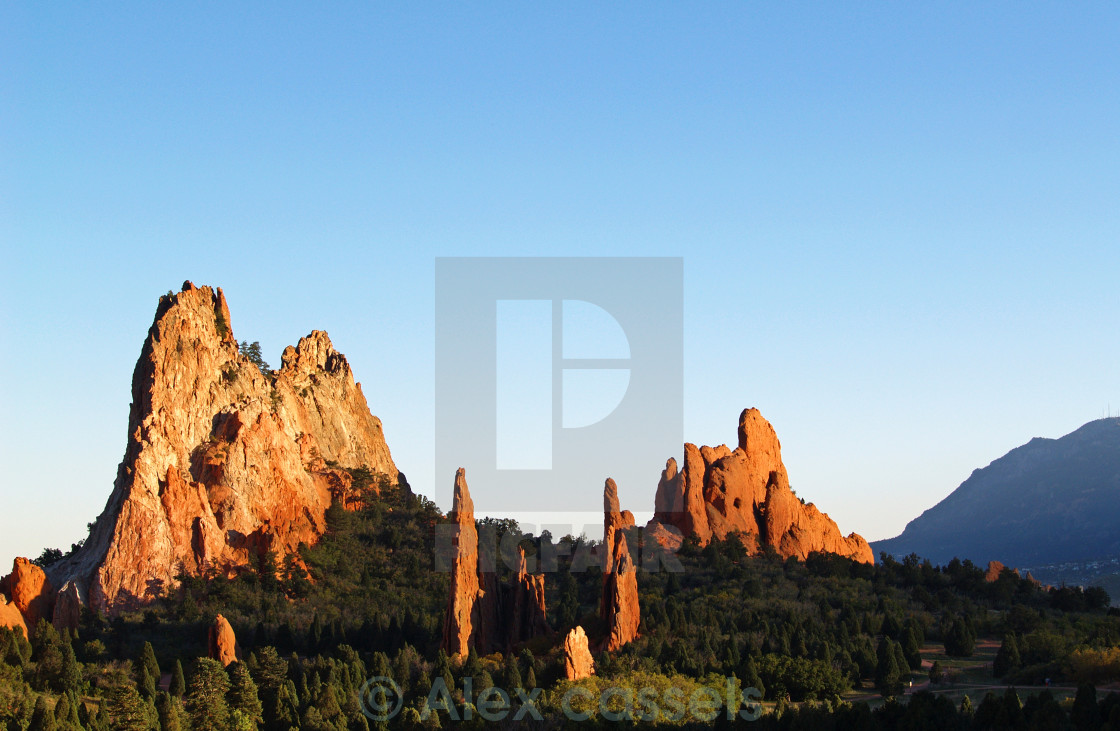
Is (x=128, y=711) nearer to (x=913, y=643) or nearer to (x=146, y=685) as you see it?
(x=146, y=685)

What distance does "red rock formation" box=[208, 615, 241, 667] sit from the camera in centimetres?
6231

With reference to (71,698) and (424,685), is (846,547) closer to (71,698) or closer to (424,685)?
(424,685)

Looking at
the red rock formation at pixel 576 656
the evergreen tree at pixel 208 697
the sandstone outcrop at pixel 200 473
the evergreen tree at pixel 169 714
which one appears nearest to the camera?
the evergreen tree at pixel 169 714

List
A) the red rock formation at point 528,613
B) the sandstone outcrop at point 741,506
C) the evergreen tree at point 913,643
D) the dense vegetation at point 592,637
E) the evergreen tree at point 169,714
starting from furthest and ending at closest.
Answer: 1. the sandstone outcrop at point 741,506
2. the evergreen tree at point 913,643
3. the red rock formation at point 528,613
4. the dense vegetation at point 592,637
5. the evergreen tree at point 169,714

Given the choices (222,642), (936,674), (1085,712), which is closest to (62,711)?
(222,642)

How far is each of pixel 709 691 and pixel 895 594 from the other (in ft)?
102

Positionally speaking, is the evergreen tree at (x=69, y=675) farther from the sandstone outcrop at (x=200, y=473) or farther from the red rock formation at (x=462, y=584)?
the red rock formation at (x=462, y=584)

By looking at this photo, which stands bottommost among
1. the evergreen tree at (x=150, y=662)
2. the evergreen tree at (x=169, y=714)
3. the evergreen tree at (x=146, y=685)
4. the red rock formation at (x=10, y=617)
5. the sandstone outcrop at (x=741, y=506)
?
the evergreen tree at (x=169, y=714)

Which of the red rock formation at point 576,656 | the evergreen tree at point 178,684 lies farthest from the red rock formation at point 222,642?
the red rock formation at point 576,656

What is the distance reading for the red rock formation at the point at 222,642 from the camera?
204 ft

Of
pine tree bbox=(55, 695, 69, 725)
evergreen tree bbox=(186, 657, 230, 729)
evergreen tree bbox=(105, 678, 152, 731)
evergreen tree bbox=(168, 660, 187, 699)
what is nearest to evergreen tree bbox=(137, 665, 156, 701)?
evergreen tree bbox=(168, 660, 187, 699)

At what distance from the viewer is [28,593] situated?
7094 cm

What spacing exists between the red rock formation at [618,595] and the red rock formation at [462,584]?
6583 millimetres

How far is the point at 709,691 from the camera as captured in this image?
189 feet
